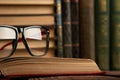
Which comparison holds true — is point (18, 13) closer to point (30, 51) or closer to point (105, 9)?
point (30, 51)

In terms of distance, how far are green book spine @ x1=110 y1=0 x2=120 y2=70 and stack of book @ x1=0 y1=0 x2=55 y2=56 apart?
6.6 inches

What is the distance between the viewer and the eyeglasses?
68 cm

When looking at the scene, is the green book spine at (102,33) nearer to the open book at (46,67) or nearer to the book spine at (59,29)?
the book spine at (59,29)

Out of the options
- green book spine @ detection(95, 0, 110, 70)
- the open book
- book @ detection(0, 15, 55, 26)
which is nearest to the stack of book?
book @ detection(0, 15, 55, 26)

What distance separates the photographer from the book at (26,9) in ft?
2.59

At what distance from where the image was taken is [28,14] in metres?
0.80

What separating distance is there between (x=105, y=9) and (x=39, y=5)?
19 cm

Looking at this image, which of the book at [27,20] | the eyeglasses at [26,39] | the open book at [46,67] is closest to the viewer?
the open book at [46,67]

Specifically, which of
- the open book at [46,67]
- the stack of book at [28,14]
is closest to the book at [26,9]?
the stack of book at [28,14]

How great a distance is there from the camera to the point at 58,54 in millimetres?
794

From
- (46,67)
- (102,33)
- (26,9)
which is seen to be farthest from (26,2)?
(46,67)

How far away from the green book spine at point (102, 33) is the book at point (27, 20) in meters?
0.13

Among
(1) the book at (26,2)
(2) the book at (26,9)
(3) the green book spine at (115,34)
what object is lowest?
(3) the green book spine at (115,34)

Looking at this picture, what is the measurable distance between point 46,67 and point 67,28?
35cm
